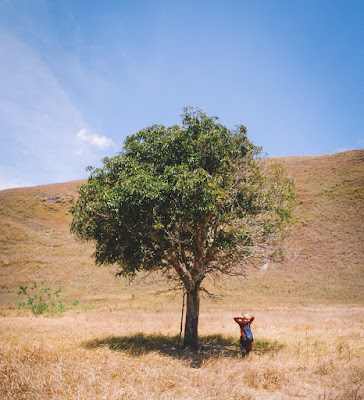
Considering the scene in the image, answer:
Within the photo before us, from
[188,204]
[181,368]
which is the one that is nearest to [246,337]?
[181,368]

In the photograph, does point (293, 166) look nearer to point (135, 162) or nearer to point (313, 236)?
point (313, 236)

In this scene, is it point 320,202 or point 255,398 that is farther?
point 320,202

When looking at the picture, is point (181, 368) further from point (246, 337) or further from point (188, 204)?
point (188, 204)

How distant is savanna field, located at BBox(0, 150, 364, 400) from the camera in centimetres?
698

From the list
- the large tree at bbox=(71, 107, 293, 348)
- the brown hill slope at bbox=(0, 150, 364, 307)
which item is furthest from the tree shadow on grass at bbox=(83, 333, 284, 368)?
the brown hill slope at bbox=(0, 150, 364, 307)

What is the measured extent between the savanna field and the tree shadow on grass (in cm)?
7

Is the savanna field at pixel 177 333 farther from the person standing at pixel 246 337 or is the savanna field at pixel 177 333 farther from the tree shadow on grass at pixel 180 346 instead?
the person standing at pixel 246 337

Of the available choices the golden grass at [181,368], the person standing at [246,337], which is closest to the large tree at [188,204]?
the person standing at [246,337]

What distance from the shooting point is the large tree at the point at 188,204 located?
10.4 m

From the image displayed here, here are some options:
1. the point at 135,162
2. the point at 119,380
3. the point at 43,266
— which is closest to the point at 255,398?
the point at 119,380

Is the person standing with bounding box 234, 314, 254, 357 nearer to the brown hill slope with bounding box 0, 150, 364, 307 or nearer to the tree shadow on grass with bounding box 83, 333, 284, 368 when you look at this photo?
the tree shadow on grass with bounding box 83, 333, 284, 368

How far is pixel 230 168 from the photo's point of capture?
467 inches

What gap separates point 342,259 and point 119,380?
4465 cm

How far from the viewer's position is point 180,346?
41.7ft
